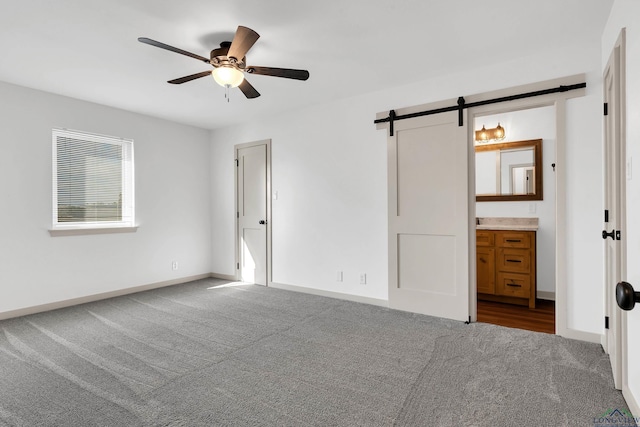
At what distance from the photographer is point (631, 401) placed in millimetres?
1795

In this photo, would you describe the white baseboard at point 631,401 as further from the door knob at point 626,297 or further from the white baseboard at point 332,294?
the white baseboard at point 332,294

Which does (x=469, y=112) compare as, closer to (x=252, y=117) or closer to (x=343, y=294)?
(x=343, y=294)

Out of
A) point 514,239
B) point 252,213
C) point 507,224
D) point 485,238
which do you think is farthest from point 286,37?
point 507,224

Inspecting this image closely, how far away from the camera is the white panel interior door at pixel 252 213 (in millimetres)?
4992

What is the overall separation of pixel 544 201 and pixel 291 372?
386cm

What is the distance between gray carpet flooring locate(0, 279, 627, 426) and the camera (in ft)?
6.13

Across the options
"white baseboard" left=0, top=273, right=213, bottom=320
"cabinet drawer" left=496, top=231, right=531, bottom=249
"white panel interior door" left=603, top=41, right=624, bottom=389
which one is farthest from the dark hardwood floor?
"white baseboard" left=0, top=273, right=213, bottom=320

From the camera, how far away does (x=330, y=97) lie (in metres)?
4.13

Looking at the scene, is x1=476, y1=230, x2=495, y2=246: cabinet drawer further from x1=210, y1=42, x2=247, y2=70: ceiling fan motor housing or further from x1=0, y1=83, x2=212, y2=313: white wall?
x1=0, y1=83, x2=212, y2=313: white wall

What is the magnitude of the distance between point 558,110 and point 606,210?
0.96 metres

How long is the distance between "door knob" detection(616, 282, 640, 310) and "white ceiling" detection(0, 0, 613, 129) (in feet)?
6.96

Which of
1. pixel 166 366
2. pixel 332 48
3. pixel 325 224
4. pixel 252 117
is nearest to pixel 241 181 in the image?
pixel 252 117

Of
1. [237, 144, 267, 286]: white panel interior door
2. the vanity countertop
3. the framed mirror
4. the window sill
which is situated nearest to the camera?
the window sill

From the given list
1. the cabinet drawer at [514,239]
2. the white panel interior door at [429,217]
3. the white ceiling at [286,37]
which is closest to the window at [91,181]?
the white ceiling at [286,37]
